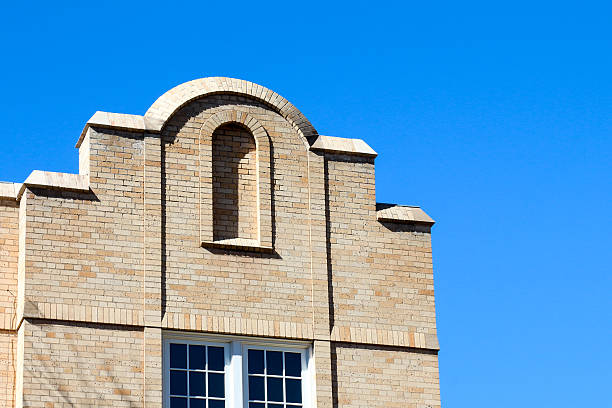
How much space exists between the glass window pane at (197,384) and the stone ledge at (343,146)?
507 centimetres

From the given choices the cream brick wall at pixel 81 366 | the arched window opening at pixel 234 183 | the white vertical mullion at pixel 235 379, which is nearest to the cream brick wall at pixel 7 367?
the cream brick wall at pixel 81 366

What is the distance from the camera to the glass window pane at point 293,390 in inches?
921

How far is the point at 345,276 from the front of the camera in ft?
80.2

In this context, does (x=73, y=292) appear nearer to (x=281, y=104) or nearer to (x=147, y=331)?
(x=147, y=331)

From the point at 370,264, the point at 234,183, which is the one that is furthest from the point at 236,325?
the point at 370,264

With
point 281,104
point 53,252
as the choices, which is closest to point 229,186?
point 281,104

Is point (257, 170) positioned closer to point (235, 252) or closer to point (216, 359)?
point (235, 252)

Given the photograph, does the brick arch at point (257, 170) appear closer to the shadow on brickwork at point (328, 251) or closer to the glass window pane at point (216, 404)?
the shadow on brickwork at point (328, 251)

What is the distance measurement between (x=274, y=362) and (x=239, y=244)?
2229 mm

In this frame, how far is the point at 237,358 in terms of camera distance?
75.7ft

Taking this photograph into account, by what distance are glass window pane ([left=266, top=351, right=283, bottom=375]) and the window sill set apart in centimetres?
191

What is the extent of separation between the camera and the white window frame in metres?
22.7

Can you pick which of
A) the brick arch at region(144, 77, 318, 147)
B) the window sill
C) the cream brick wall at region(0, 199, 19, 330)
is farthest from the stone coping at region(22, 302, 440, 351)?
the brick arch at region(144, 77, 318, 147)

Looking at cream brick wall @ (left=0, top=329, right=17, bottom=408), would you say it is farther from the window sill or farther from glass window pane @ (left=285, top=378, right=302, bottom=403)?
glass window pane @ (left=285, top=378, right=302, bottom=403)
